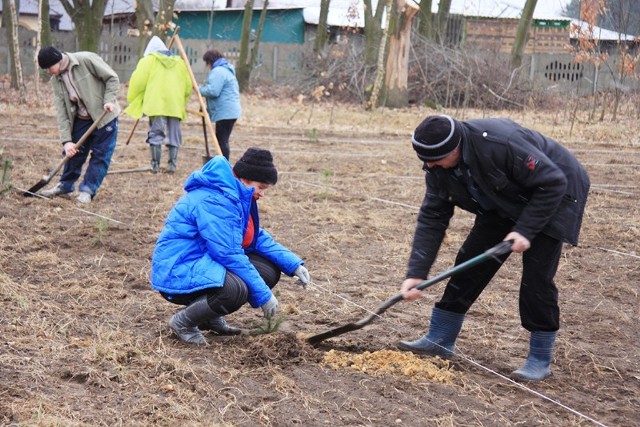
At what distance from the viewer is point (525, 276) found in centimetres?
459

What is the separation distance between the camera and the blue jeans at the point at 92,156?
880 centimetres

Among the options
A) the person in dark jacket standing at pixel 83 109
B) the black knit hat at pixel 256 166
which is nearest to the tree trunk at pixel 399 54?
the person in dark jacket standing at pixel 83 109

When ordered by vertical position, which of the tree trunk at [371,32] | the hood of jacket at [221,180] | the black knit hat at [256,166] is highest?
the tree trunk at [371,32]

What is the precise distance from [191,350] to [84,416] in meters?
1.17

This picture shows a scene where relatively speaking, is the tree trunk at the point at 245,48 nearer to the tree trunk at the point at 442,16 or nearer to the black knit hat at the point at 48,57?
the tree trunk at the point at 442,16

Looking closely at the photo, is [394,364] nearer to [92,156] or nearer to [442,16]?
[92,156]

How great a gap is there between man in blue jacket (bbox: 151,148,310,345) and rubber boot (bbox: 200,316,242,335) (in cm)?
24

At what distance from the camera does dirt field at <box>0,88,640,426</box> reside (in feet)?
13.0

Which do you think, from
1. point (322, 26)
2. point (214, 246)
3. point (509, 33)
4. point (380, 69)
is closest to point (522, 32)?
point (380, 69)

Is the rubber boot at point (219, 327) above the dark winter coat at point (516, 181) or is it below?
below

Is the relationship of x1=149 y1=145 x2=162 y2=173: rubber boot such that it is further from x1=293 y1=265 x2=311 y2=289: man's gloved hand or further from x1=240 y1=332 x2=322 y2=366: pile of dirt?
x1=240 y1=332 x2=322 y2=366: pile of dirt

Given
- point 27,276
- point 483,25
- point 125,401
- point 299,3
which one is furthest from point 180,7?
point 125,401

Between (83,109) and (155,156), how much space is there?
7.50 ft

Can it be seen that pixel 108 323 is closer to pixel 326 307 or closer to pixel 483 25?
pixel 326 307
